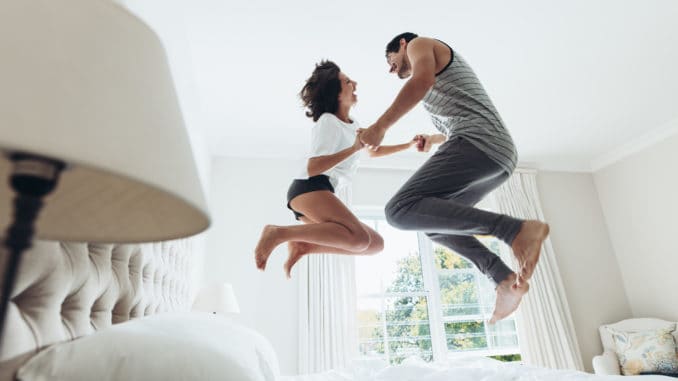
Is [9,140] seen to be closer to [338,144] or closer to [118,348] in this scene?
[118,348]

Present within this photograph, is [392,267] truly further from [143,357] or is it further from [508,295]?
[143,357]

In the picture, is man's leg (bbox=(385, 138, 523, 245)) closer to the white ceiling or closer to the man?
the man

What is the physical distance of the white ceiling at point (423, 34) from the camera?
2312 millimetres

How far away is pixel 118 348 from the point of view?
0.80m

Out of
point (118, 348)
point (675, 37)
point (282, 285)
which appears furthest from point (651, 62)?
point (118, 348)

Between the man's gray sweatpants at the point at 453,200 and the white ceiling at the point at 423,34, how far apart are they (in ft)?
4.05

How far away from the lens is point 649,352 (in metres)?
3.47

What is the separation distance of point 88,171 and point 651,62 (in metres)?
3.79

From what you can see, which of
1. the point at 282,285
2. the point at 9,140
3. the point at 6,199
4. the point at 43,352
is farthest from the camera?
the point at 282,285

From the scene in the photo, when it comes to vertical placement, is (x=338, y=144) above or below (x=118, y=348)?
above

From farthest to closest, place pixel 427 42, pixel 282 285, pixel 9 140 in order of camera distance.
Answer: pixel 282 285 → pixel 427 42 → pixel 9 140

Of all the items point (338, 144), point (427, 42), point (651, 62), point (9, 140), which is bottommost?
point (9, 140)

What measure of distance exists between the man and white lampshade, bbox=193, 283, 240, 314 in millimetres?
1608

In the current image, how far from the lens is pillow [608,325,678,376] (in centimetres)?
341
